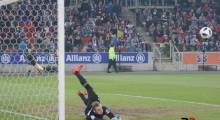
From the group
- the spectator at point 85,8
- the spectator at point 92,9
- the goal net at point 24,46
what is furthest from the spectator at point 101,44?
the goal net at point 24,46

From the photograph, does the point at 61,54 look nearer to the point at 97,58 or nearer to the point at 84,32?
the point at 97,58

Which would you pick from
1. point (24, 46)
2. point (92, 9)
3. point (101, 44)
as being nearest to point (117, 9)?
point (92, 9)

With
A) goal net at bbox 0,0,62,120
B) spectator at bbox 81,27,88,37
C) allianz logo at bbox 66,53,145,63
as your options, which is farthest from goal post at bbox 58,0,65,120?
spectator at bbox 81,27,88,37

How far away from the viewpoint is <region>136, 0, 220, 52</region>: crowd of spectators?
40.9 m

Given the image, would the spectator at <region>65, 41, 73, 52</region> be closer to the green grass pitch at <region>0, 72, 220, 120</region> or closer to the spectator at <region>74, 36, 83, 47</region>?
the spectator at <region>74, 36, 83, 47</region>

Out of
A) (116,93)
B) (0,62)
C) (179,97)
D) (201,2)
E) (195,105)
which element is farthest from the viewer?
(201,2)

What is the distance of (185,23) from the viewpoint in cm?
4397

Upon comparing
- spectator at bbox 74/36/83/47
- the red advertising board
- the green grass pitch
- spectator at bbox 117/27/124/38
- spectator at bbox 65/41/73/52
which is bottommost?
the green grass pitch

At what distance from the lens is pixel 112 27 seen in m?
41.0

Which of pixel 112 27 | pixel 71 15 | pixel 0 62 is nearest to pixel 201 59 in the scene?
pixel 112 27

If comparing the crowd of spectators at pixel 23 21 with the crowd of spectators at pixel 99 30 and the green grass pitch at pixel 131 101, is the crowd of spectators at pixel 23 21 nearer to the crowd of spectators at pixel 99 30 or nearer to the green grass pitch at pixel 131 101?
the green grass pitch at pixel 131 101

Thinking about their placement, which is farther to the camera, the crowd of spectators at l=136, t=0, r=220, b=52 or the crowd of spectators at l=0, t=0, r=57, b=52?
the crowd of spectators at l=136, t=0, r=220, b=52

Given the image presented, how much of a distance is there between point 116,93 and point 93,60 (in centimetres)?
1582

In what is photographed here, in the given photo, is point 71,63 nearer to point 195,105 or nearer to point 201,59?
point 201,59
